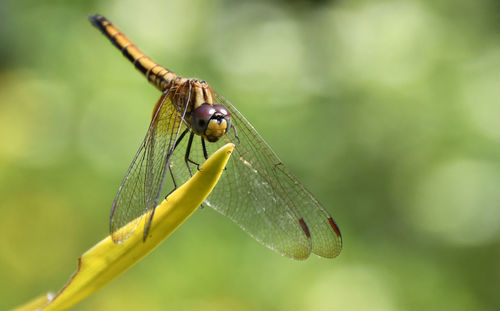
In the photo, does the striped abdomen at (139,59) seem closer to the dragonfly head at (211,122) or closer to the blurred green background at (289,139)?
the dragonfly head at (211,122)

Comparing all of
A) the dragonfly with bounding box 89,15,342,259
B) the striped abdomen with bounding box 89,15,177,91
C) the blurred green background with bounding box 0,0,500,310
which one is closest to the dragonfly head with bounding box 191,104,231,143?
the dragonfly with bounding box 89,15,342,259

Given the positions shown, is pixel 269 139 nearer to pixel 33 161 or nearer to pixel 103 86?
pixel 103 86

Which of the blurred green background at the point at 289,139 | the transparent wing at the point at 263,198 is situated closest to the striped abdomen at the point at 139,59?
the transparent wing at the point at 263,198

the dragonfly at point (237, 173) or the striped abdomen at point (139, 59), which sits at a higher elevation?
the striped abdomen at point (139, 59)

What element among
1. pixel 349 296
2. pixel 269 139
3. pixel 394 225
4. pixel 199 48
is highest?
pixel 199 48

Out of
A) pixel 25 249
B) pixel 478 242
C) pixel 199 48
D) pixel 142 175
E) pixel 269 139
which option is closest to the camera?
pixel 142 175

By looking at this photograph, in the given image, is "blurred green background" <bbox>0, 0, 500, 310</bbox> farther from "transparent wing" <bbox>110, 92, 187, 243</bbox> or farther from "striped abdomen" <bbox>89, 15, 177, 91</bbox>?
"transparent wing" <bbox>110, 92, 187, 243</bbox>

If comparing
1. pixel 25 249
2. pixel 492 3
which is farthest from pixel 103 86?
pixel 492 3
